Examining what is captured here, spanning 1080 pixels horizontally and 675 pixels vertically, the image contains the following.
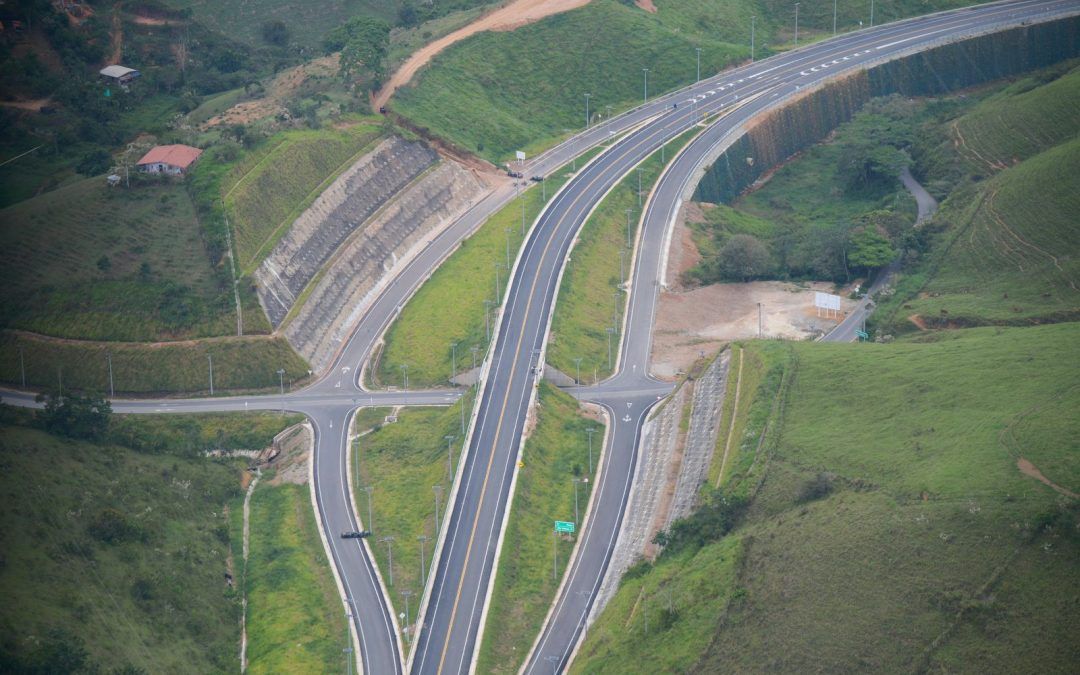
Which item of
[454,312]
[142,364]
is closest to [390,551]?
[142,364]

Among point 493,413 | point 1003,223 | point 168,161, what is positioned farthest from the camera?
point 1003,223

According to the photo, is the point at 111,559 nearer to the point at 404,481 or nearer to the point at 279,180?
the point at 404,481

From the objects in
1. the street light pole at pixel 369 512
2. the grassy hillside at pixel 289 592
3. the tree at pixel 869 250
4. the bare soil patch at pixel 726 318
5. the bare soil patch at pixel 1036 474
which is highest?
the tree at pixel 869 250

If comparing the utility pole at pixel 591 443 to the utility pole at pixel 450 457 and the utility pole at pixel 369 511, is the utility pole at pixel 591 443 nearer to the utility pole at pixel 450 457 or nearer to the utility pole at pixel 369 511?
the utility pole at pixel 450 457

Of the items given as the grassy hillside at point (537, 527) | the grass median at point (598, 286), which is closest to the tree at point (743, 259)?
the grass median at point (598, 286)

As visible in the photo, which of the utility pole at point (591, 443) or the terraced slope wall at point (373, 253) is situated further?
the terraced slope wall at point (373, 253)

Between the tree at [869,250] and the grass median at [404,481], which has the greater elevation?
the tree at [869,250]

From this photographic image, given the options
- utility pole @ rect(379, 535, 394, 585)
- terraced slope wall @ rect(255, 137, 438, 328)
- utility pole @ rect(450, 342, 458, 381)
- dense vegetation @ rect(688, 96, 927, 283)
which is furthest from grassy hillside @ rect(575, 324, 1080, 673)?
terraced slope wall @ rect(255, 137, 438, 328)
